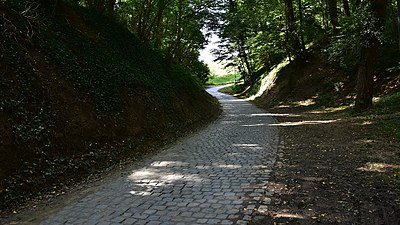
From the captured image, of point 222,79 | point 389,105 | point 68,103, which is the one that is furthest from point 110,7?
point 222,79

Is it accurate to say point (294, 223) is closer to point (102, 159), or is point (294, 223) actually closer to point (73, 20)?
point (102, 159)

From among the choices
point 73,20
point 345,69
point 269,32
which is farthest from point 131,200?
point 269,32

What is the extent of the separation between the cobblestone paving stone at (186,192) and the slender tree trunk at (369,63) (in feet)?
23.3

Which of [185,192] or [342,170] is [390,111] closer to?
[342,170]

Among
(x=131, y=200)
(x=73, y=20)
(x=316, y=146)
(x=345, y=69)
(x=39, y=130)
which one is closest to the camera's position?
(x=131, y=200)

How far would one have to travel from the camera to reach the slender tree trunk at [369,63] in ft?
43.2

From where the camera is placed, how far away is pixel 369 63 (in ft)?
45.8

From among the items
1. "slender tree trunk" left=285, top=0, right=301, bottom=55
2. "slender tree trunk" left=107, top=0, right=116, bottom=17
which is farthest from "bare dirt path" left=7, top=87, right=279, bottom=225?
"slender tree trunk" left=285, top=0, right=301, bottom=55

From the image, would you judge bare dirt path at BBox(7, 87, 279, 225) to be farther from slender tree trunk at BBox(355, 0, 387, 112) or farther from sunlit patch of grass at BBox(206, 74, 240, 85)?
sunlit patch of grass at BBox(206, 74, 240, 85)

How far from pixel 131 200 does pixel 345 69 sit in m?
19.7

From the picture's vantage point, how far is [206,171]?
710 centimetres

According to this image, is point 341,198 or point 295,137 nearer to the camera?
point 341,198

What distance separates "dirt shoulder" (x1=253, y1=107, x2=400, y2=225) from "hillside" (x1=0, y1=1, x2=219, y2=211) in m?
4.05

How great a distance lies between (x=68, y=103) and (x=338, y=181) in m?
6.46
